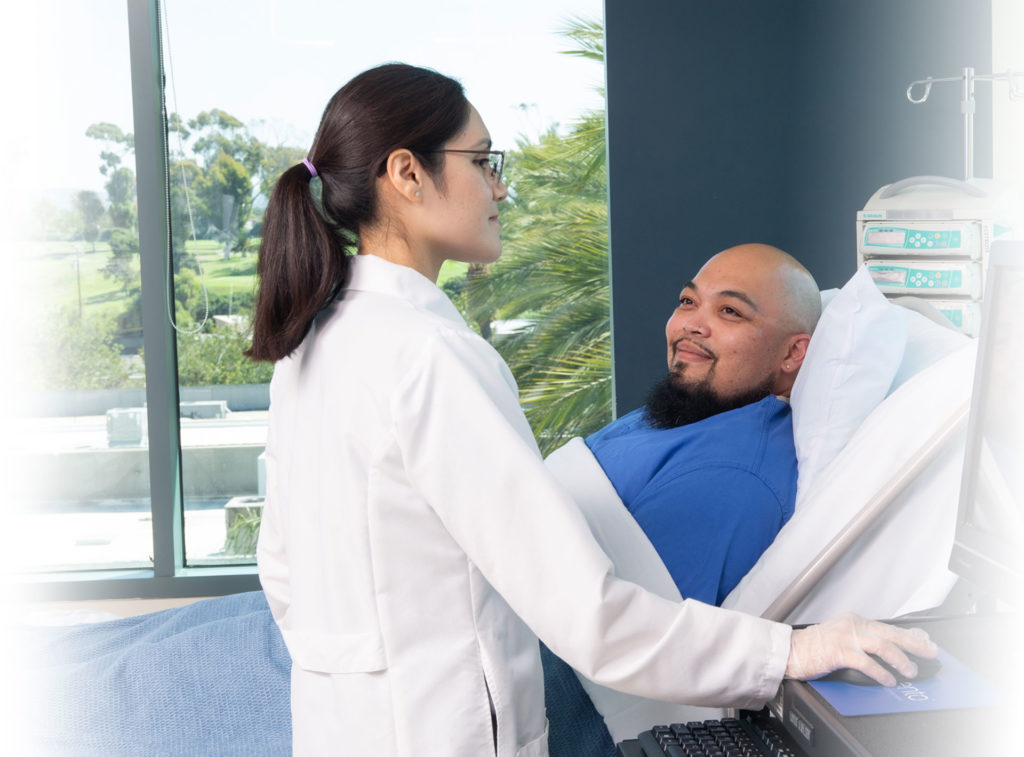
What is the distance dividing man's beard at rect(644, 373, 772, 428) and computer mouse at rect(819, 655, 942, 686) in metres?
1.05

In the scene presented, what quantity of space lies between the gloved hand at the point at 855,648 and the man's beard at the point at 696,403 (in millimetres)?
1012

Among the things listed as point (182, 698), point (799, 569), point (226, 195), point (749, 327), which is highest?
point (226, 195)

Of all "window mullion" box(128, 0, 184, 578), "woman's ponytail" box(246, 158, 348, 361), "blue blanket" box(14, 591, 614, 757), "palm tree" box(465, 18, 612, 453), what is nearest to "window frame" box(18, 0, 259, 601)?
"window mullion" box(128, 0, 184, 578)

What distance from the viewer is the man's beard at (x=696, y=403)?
2.01 m

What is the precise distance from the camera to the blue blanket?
5.09 ft

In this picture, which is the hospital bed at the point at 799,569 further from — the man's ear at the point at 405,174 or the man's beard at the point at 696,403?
the man's ear at the point at 405,174

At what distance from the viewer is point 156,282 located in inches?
133

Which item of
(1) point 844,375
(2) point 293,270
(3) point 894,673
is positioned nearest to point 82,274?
(2) point 293,270

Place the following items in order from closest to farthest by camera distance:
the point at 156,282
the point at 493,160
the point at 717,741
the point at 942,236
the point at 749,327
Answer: the point at 717,741 → the point at 493,160 → the point at 749,327 → the point at 942,236 → the point at 156,282

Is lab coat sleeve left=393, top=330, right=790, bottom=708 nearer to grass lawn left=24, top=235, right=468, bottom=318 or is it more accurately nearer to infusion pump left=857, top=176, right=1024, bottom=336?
infusion pump left=857, top=176, right=1024, bottom=336

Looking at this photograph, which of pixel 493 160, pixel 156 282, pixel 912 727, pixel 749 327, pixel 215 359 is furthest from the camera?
pixel 215 359

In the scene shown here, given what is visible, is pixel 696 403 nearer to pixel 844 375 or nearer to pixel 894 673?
pixel 844 375

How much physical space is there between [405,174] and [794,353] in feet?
3.58

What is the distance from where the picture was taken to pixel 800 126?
3404 millimetres
